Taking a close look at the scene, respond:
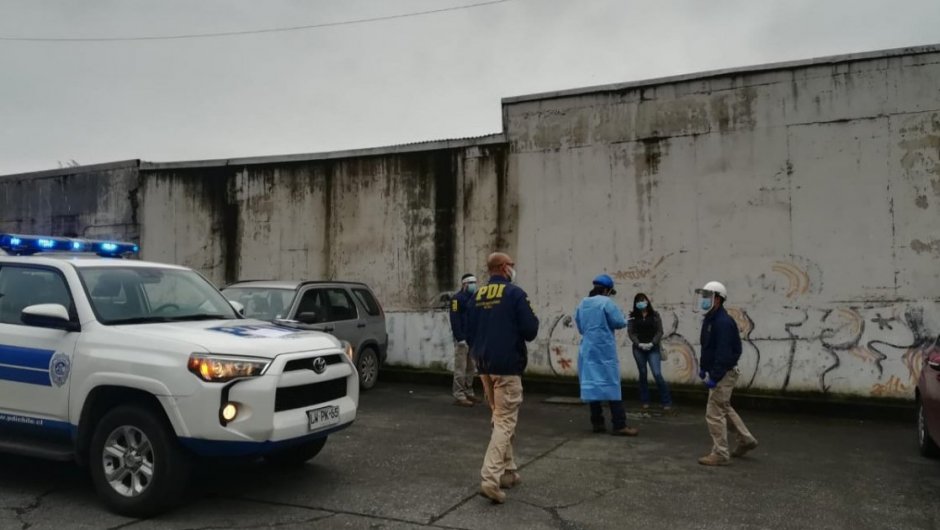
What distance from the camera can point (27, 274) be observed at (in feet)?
18.3

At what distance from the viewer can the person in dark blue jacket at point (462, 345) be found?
32.5 feet

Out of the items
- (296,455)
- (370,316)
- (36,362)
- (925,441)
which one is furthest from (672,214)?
(36,362)

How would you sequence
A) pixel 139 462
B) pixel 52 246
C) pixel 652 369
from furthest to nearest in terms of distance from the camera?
1. pixel 652 369
2. pixel 52 246
3. pixel 139 462

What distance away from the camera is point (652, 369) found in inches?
380

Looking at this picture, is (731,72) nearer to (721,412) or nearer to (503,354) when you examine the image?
(721,412)

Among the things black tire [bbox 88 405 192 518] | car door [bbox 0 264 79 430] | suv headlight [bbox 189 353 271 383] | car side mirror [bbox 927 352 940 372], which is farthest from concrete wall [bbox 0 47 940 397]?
black tire [bbox 88 405 192 518]

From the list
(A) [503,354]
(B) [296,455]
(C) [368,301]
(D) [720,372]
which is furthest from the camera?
(C) [368,301]

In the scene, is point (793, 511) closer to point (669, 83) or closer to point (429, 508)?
point (429, 508)

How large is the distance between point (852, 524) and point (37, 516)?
5.71 meters

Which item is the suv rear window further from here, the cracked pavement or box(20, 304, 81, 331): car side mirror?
box(20, 304, 81, 331): car side mirror

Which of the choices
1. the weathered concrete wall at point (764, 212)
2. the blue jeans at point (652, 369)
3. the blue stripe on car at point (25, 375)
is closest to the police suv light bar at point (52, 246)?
the blue stripe on car at point (25, 375)

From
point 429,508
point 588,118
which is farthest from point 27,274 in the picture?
point 588,118

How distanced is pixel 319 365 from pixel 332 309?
213 inches

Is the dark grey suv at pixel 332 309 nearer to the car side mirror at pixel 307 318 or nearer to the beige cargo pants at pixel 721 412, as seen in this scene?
the car side mirror at pixel 307 318
